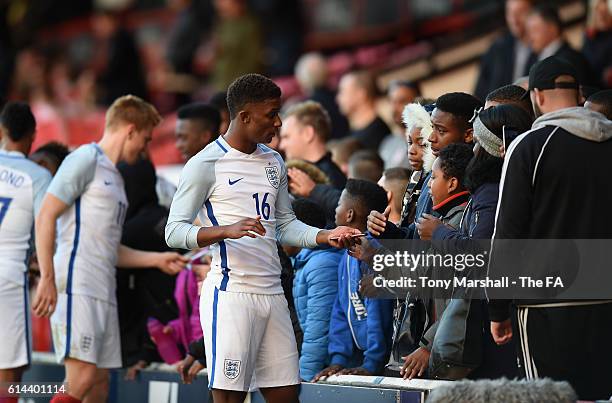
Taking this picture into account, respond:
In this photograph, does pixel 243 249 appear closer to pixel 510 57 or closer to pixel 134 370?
pixel 134 370

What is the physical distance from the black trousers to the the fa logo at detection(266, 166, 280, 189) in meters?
1.52

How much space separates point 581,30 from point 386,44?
3706 mm

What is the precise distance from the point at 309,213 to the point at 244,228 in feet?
5.92

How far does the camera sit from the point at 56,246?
8.55 metres

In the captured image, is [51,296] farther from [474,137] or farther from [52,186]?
[474,137]

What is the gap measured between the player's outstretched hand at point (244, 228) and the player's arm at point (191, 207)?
0.09m

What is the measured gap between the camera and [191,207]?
21.0ft

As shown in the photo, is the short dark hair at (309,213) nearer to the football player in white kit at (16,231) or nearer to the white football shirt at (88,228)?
the white football shirt at (88,228)

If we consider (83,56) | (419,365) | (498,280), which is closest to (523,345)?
(498,280)

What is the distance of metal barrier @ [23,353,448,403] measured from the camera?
22.6ft

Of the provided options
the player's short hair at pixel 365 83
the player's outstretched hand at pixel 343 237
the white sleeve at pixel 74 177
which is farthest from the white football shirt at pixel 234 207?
the player's short hair at pixel 365 83

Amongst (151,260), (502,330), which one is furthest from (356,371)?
(151,260)

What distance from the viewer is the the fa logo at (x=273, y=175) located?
657 cm

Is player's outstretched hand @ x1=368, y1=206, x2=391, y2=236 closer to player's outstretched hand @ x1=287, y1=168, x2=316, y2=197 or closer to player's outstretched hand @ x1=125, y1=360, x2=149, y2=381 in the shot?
player's outstretched hand @ x1=287, y1=168, x2=316, y2=197
